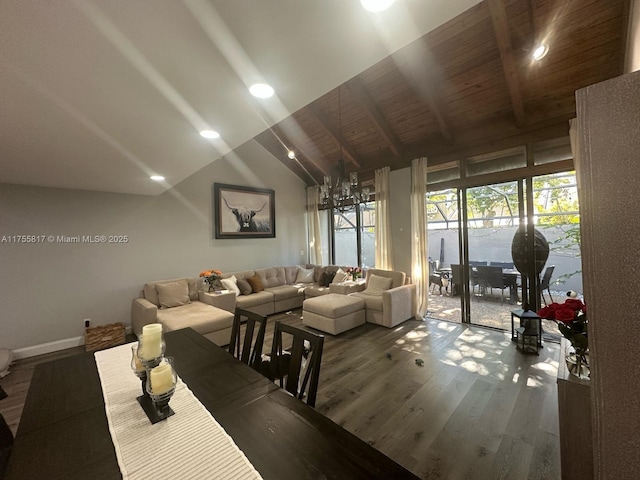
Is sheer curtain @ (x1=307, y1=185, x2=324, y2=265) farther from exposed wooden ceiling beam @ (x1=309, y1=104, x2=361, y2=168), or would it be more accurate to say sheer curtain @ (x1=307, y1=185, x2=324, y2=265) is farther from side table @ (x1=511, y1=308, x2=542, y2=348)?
side table @ (x1=511, y1=308, x2=542, y2=348)

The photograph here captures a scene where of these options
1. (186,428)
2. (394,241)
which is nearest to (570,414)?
(186,428)

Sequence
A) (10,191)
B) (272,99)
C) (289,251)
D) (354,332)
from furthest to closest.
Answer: (289,251) < (354,332) < (10,191) < (272,99)

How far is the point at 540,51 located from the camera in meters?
2.64

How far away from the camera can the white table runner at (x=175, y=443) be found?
79cm

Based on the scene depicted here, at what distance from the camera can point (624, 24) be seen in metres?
2.38

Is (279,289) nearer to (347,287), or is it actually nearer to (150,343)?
(347,287)

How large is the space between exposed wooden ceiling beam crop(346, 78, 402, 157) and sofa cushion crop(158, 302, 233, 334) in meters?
3.79

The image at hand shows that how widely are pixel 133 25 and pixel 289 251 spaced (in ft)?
18.6

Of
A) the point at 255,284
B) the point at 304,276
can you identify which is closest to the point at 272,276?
the point at 255,284

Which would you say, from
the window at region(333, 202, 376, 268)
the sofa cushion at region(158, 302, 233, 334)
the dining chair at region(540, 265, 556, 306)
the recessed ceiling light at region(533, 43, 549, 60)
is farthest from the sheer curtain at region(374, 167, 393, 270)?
the sofa cushion at region(158, 302, 233, 334)

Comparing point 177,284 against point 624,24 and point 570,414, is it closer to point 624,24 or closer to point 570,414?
point 570,414

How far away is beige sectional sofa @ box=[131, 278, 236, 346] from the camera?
10.9 ft

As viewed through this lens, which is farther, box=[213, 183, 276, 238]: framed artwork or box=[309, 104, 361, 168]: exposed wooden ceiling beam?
box=[213, 183, 276, 238]: framed artwork

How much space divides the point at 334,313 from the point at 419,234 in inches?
84.7
